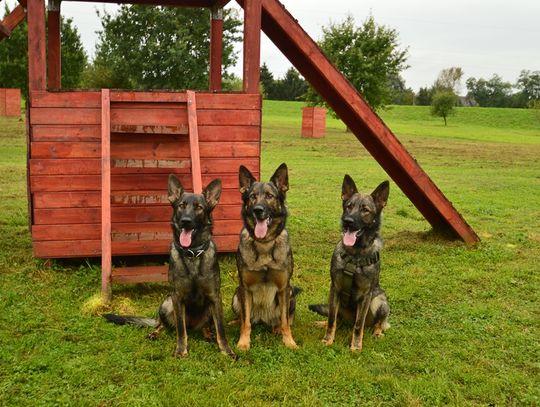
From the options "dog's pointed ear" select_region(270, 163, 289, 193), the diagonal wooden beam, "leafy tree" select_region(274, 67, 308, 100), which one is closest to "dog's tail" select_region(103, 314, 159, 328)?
"dog's pointed ear" select_region(270, 163, 289, 193)

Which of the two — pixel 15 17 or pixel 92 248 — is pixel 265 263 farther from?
pixel 15 17

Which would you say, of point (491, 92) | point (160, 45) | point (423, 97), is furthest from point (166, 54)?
point (491, 92)

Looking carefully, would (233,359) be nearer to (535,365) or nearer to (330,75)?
(535,365)

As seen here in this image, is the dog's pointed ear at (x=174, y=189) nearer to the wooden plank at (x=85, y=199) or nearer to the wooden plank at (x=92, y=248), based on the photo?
the wooden plank at (x=85, y=199)

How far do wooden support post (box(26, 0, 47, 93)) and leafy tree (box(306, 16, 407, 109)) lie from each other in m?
36.9

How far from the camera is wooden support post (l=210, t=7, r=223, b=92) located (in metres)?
8.96

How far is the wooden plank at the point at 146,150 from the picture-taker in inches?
264

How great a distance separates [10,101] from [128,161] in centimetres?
3170

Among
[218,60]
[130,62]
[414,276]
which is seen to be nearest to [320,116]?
[130,62]

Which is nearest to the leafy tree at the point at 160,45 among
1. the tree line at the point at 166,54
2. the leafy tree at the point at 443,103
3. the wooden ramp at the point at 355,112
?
the tree line at the point at 166,54

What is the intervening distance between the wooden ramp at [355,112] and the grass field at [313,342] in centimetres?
73

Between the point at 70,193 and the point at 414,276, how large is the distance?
4701 millimetres

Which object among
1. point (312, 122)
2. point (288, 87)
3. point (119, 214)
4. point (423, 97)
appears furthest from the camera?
point (423, 97)

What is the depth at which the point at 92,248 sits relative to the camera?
278 inches
